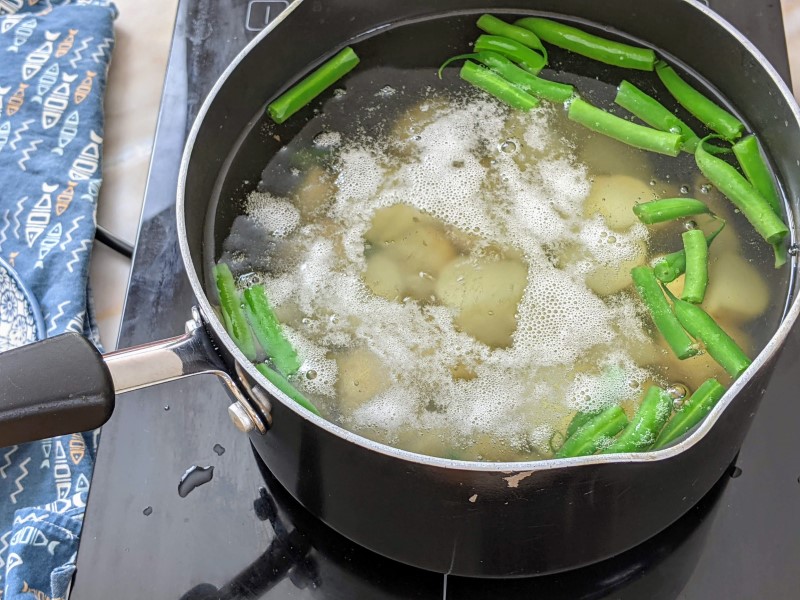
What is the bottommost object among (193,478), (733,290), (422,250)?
(193,478)

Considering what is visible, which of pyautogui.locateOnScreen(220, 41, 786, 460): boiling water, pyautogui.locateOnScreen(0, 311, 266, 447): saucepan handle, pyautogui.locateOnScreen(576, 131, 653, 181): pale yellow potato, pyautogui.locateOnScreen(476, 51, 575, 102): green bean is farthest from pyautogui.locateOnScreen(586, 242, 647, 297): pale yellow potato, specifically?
pyautogui.locateOnScreen(0, 311, 266, 447): saucepan handle

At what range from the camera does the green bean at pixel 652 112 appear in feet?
2.80

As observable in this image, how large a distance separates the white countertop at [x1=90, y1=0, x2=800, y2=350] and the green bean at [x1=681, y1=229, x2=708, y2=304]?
0.53m

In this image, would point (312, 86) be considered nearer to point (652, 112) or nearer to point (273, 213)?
point (273, 213)

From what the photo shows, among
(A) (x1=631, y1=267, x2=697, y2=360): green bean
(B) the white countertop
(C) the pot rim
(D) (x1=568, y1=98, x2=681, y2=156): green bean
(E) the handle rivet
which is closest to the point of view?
(C) the pot rim

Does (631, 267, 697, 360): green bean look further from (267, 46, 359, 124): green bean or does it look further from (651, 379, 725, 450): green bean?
(267, 46, 359, 124): green bean

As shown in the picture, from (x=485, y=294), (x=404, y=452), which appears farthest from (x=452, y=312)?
(x=404, y=452)

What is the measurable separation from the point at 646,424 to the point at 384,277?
0.89 feet

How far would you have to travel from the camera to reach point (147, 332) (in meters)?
0.90

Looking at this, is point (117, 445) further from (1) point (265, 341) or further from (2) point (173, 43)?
(2) point (173, 43)

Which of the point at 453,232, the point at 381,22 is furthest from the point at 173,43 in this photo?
the point at 453,232

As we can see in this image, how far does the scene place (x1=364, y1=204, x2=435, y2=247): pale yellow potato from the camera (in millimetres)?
820

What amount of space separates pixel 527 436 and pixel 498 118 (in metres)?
0.36

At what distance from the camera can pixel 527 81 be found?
898mm
